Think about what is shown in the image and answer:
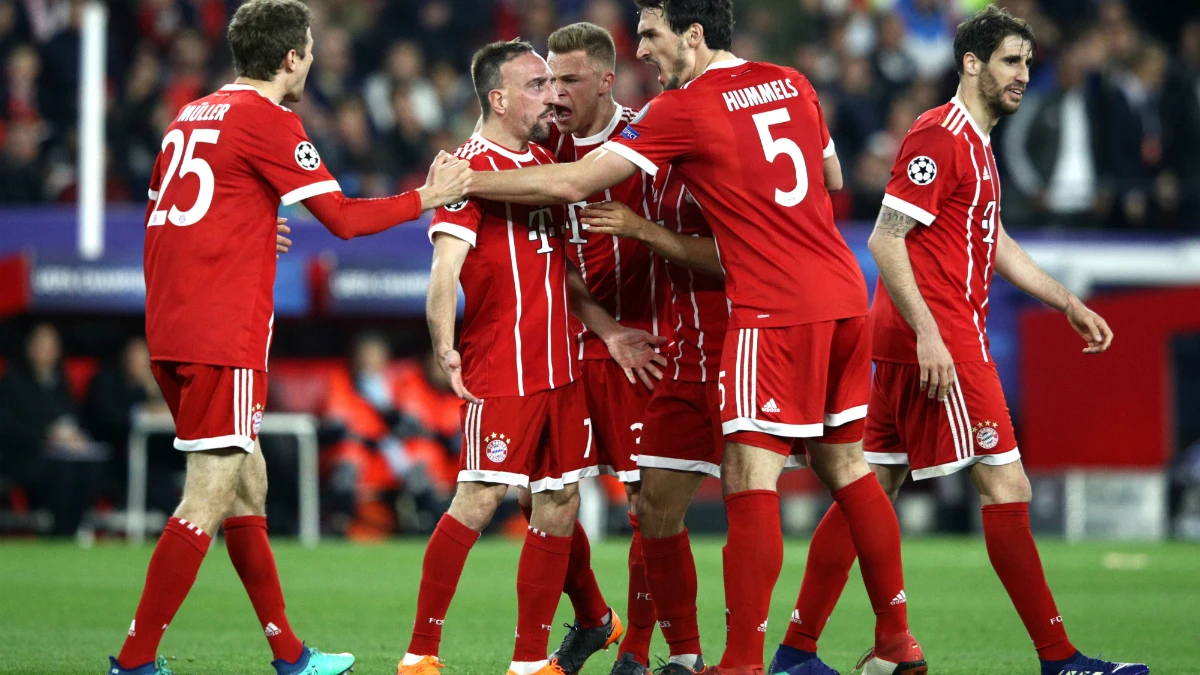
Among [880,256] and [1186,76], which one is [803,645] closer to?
[880,256]

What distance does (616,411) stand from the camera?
636 centimetres

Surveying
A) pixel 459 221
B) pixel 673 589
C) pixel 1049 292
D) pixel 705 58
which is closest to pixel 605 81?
pixel 705 58

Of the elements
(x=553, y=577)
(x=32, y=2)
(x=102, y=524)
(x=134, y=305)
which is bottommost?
(x=102, y=524)

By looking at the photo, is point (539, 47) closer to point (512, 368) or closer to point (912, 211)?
point (912, 211)

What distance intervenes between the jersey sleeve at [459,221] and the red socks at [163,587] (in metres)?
1.38

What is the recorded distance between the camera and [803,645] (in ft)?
19.5

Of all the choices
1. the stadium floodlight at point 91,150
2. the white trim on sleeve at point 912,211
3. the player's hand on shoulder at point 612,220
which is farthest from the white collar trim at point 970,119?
the stadium floodlight at point 91,150

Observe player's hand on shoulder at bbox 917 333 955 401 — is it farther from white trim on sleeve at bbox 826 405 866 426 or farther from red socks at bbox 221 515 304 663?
red socks at bbox 221 515 304 663

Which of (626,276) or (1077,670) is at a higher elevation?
(626,276)

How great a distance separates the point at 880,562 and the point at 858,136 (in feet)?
41.1

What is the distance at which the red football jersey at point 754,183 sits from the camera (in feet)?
17.9

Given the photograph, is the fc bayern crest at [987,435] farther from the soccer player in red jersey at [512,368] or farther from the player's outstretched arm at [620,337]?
the soccer player in red jersey at [512,368]

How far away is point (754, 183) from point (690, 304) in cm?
78

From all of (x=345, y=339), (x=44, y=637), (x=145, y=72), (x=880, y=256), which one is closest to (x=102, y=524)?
(x=345, y=339)
